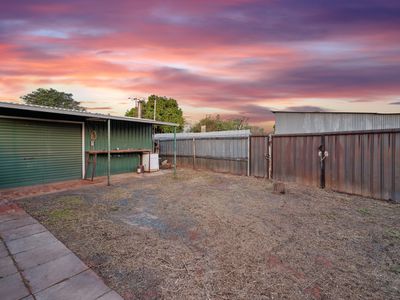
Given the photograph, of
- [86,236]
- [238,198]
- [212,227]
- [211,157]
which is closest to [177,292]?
[212,227]

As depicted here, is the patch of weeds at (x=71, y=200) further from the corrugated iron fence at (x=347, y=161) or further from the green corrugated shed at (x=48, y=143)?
the corrugated iron fence at (x=347, y=161)

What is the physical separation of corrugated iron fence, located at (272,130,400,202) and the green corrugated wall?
20.5ft

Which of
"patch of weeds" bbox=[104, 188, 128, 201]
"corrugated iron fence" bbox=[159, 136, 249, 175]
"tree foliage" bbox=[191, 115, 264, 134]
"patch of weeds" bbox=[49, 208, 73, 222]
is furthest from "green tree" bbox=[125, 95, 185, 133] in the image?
"patch of weeds" bbox=[49, 208, 73, 222]

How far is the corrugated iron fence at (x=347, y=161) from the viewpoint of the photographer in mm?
5301

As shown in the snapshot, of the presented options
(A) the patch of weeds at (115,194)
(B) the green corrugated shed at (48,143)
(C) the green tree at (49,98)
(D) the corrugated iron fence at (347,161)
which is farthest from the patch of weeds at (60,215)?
(C) the green tree at (49,98)

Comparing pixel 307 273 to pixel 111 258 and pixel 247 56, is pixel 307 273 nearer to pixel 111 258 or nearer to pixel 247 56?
pixel 111 258

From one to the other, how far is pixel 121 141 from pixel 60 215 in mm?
5755

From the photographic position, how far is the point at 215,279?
2299 millimetres

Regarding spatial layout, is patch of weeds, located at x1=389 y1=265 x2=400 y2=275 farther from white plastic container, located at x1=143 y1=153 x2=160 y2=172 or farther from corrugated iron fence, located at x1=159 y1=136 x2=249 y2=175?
white plastic container, located at x1=143 y1=153 x2=160 y2=172

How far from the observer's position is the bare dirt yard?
2197mm

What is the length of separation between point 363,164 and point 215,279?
5548mm

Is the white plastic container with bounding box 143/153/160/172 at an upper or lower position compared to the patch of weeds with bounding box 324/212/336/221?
upper

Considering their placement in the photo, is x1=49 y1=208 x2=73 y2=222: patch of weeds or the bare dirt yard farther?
x1=49 y1=208 x2=73 y2=222: patch of weeds

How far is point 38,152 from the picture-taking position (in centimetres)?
738
